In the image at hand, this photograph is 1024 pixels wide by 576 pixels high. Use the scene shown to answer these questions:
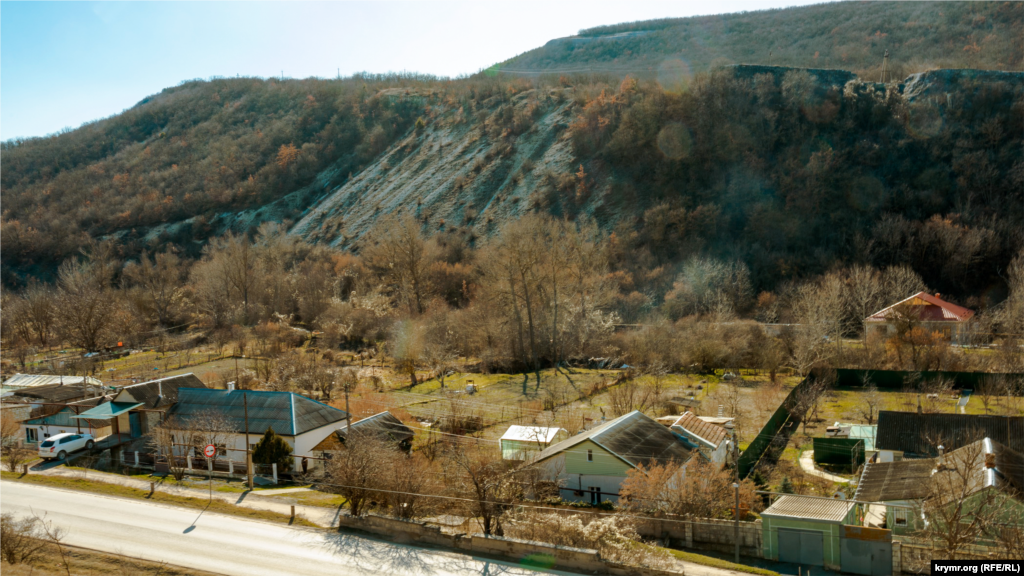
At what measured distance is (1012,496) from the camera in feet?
48.5

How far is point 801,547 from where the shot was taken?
15.8m

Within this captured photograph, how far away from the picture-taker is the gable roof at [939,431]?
834 inches

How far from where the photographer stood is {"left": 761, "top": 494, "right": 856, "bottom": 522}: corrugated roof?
15.7 m

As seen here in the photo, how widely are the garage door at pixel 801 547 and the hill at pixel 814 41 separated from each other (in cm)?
6192

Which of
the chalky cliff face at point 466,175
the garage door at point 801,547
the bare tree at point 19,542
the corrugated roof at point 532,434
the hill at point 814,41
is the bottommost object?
the garage door at point 801,547

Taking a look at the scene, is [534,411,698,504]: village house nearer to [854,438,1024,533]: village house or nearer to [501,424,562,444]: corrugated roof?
[501,424,562,444]: corrugated roof

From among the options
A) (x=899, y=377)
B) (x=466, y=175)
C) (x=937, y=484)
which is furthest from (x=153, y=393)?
(x=466, y=175)

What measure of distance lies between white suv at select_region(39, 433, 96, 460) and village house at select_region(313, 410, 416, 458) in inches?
385

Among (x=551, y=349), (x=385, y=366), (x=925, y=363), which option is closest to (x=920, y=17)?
(x=925, y=363)

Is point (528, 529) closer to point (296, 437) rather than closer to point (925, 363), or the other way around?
point (296, 437)

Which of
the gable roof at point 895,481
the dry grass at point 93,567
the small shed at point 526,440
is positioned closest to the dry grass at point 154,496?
the dry grass at point 93,567

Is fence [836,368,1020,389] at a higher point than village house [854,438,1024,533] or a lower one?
lower

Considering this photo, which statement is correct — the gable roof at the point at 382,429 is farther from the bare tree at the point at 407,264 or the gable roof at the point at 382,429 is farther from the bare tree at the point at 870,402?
the bare tree at the point at 407,264

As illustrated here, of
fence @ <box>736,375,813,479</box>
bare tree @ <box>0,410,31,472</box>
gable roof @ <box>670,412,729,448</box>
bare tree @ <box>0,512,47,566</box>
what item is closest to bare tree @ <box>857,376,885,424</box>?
fence @ <box>736,375,813,479</box>
